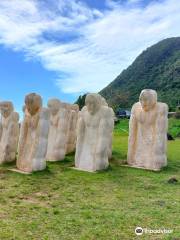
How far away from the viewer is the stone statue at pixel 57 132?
15.4 metres

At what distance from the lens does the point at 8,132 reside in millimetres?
14609

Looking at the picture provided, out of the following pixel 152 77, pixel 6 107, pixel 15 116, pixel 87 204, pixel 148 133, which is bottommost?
pixel 87 204

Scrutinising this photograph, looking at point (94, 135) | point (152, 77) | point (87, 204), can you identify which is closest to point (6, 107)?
point (94, 135)

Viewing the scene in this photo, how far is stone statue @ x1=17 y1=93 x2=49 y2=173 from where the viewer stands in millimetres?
12633

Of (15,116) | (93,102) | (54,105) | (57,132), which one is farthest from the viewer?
(54,105)

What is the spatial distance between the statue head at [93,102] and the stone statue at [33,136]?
1.37 m

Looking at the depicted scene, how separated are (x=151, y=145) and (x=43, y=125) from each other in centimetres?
366

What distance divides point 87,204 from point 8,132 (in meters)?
6.86

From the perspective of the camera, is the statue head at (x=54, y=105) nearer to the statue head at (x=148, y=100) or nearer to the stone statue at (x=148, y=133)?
the stone statue at (x=148, y=133)

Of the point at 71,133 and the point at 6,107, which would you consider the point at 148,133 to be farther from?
the point at 6,107

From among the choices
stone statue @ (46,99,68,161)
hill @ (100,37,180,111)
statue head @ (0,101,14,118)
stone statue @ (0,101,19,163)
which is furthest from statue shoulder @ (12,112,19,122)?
hill @ (100,37,180,111)

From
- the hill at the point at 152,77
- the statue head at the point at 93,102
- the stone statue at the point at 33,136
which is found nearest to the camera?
the stone statue at the point at 33,136

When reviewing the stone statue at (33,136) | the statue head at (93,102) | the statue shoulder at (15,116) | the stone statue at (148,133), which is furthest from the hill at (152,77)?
the stone statue at (33,136)

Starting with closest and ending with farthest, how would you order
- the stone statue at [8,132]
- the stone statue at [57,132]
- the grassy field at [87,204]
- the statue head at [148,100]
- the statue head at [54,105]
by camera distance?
1. the grassy field at [87,204]
2. the statue head at [148,100]
3. the stone statue at [8,132]
4. the stone statue at [57,132]
5. the statue head at [54,105]
